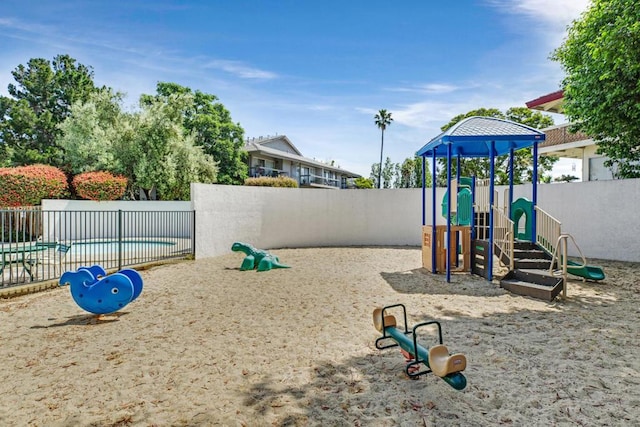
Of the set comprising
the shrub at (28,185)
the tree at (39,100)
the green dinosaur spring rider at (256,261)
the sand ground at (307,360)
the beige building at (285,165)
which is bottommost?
the sand ground at (307,360)

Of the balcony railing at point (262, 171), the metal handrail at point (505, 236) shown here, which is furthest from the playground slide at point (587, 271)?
the balcony railing at point (262, 171)

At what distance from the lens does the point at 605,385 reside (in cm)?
316

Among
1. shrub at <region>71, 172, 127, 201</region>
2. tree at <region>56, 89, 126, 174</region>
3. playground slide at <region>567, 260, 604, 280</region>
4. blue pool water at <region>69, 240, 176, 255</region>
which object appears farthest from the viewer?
tree at <region>56, 89, 126, 174</region>

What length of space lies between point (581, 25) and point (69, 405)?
50.1 feet

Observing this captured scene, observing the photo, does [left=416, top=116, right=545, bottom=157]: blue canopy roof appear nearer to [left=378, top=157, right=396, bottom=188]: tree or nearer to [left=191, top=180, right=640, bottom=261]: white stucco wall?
[left=191, top=180, right=640, bottom=261]: white stucco wall

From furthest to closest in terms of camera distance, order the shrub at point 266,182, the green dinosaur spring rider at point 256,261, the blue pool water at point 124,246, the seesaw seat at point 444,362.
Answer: the shrub at point 266,182
the blue pool water at point 124,246
the green dinosaur spring rider at point 256,261
the seesaw seat at point 444,362

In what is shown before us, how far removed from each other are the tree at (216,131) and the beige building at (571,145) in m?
20.0

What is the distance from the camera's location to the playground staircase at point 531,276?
619 centimetres

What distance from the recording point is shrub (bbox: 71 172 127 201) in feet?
52.2

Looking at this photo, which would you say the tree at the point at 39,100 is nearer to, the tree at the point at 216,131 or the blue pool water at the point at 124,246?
the tree at the point at 216,131

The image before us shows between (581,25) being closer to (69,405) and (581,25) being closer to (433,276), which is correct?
(433,276)

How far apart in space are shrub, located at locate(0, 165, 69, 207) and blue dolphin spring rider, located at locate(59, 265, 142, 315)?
41.6ft

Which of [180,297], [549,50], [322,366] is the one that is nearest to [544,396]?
[322,366]

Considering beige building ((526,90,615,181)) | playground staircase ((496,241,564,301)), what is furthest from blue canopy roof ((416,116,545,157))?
beige building ((526,90,615,181))
